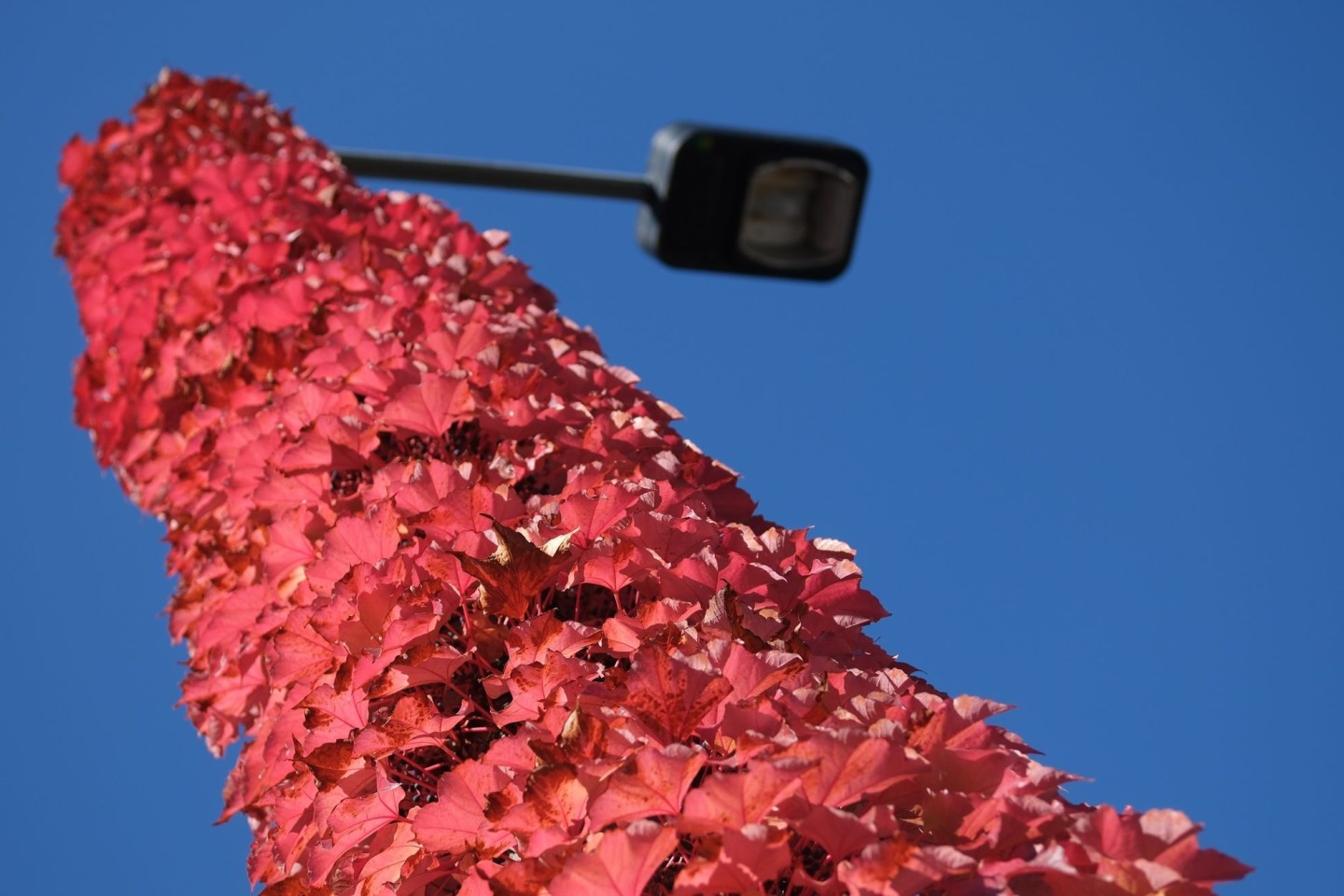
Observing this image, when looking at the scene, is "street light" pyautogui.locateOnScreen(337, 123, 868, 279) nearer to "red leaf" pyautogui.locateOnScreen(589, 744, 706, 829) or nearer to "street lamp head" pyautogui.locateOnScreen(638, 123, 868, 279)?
"street lamp head" pyautogui.locateOnScreen(638, 123, 868, 279)

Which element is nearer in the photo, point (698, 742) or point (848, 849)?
point (848, 849)

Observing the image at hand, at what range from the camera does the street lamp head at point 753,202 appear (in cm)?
321

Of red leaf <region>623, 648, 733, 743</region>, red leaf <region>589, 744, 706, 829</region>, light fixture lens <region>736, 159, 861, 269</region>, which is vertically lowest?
red leaf <region>589, 744, 706, 829</region>

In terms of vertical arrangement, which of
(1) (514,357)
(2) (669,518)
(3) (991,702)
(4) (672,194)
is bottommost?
(3) (991,702)

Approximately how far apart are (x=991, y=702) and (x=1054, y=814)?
17 cm

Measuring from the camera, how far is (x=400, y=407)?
5.71 ft

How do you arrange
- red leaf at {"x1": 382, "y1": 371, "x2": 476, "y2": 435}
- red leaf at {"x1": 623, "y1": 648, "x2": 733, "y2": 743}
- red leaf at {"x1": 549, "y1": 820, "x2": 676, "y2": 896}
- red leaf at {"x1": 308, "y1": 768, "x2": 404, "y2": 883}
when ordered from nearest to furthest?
red leaf at {"x1": 549, "y1": 820, "x2": 676, "y2": 896}
red leaf at {"x1": 623, "y1": 648, "x2": 733, "y2": 743}
red leaf at {"x1": 308, "y1": 768, "x2": 404, "y2": 883}
red leaf at {"x1": 382, "y1": 371, "x2": 476, "y2": 435}

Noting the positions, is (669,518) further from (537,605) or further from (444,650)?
(444,650)

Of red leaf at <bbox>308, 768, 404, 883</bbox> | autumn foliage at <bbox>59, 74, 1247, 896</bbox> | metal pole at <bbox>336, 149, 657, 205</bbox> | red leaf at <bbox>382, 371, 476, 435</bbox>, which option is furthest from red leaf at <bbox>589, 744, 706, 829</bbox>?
metal pole at <bbox>336, 149, 657, 205</bbox>

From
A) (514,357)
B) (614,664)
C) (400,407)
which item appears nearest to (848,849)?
(614,664)

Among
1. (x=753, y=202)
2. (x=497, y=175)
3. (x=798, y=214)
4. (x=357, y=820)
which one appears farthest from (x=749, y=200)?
(x=357, y=820)

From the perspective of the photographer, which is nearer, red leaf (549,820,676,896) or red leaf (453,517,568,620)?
red leaf (549,820,676,896)

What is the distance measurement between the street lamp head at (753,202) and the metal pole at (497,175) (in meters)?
0.23

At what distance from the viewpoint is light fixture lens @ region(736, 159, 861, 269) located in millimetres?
3260
